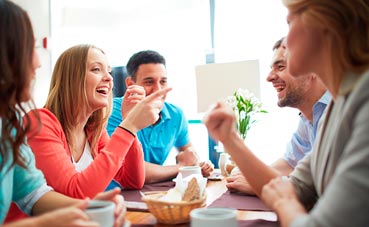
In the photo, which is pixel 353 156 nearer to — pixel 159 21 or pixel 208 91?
pixel 208 91

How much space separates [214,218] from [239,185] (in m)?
0.60

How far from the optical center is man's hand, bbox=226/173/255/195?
1.40m

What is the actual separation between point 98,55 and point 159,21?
1749 millimetres

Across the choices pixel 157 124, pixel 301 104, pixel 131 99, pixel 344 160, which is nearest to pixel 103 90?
pixel 131 99

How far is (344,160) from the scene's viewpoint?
724mm

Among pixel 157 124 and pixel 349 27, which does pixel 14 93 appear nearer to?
pixel 349 27

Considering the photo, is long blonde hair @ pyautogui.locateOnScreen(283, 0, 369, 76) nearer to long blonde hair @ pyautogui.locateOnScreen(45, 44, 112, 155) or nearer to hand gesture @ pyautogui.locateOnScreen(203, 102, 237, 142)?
hand gesture @ pyautogui.locateOnScreen(203, 102, 237, 142)

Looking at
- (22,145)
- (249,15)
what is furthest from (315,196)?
(249,15)

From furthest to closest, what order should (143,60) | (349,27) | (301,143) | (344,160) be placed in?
(143,60)
(301,143)
(349,27)
(344,160)

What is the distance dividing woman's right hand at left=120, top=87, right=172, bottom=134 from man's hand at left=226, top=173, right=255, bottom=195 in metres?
0.41

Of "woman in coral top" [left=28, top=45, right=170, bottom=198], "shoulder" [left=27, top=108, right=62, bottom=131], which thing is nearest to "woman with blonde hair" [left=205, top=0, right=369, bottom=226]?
"woman in coral top" [left=28, top=45, right=170, bottom=198]

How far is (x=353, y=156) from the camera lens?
27.6 inches

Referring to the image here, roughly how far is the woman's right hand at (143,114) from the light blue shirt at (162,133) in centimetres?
67

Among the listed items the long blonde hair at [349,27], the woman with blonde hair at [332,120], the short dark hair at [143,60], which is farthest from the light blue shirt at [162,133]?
the long blonde hair at [349,27]
